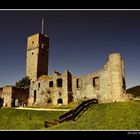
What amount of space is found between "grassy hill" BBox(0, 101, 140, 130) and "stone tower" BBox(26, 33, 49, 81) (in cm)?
1490

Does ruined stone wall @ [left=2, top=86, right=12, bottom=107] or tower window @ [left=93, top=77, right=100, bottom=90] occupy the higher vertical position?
tower window @ [left=93, top=77, right=100, bottom=90]

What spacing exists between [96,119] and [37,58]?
75.7ft

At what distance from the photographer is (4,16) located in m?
7.77

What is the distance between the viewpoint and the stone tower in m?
32.2

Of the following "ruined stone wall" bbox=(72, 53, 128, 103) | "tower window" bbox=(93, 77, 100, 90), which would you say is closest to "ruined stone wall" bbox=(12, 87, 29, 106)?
"ruined stone wall" bbox=(72, 53, 128, 103)

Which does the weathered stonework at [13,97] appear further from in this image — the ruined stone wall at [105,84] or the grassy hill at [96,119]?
the grassy hill at [96,119]

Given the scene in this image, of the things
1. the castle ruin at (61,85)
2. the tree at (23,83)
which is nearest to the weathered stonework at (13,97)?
the castle ruin at (61,85)

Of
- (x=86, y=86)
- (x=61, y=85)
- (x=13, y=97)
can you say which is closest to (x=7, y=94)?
(x=13, y=97)

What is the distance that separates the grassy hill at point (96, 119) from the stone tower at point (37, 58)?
14.9 m

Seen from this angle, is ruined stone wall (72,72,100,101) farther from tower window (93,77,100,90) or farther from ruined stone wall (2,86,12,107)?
ruined stone wall (2,86,12,107)
